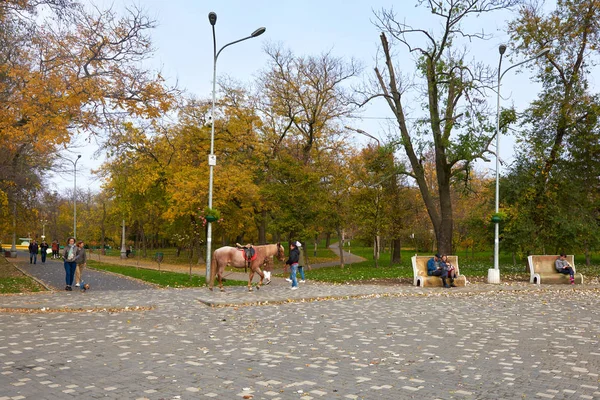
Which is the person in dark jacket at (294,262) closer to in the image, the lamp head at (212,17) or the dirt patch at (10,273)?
the lamp head at (212,17)

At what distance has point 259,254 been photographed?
18672 millimetres

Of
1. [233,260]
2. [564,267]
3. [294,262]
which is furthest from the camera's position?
[564,267]

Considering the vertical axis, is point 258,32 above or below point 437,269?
above

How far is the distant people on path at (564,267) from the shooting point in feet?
76.2

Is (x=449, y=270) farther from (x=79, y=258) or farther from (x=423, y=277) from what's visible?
(x=79, y=258)

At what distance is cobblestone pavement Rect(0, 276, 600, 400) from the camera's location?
6516 mm

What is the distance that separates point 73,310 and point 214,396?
898 centimetres

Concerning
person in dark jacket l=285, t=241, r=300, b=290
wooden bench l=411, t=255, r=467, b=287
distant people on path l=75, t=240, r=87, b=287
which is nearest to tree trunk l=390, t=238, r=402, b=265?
wooden bench l=411, t=255, r=467, b=287

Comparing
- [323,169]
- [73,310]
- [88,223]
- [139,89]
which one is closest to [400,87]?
[323,169]

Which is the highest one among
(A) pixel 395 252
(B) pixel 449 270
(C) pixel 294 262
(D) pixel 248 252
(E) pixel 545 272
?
(D) pixel 248 252

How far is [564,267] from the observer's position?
2347 centimetres

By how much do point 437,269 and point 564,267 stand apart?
19.7 feet

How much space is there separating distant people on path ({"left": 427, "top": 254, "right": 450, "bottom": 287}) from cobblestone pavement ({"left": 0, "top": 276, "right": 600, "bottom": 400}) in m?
4.90

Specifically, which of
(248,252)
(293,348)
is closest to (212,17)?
(248,252)
